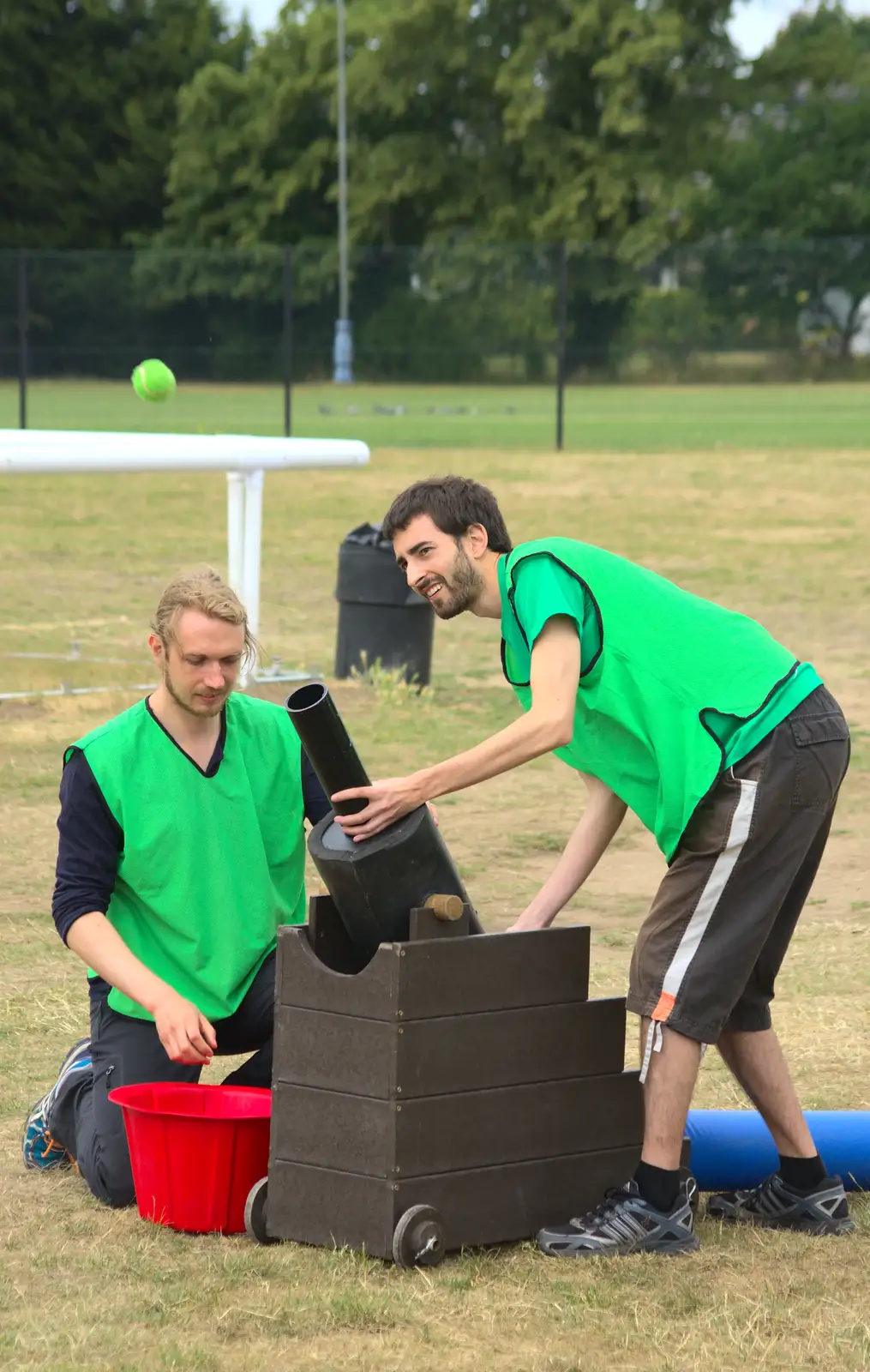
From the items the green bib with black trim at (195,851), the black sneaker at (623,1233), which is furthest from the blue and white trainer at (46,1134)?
the black sneaker at (623,1233)

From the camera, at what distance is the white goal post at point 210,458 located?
840 cm

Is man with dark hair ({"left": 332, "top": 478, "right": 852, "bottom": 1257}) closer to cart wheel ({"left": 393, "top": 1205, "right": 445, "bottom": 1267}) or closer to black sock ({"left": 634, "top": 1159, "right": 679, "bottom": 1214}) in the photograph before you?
black sock ({"left": 634, "top": 1159, "right": 679, "bottom": 1214})

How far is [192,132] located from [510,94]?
864 centimetres

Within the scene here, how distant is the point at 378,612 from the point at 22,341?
1619 cm

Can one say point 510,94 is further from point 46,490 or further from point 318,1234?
point 318,1234

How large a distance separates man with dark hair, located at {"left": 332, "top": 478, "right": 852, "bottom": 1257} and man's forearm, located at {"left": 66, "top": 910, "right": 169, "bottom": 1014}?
1.68 feet

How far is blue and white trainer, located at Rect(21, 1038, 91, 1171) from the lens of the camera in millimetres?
4125

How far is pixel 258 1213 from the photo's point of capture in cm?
367

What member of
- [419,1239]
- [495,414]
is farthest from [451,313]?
[419,1239]

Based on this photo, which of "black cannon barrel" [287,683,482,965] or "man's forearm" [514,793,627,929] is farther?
"man's forearm" [514,793,627,929]

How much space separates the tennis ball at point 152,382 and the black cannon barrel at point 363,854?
330 inches

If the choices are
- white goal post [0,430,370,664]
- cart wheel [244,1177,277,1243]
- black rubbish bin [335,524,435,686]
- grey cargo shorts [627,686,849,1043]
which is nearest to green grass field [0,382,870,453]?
black rubbish bin [335,524,435,686]

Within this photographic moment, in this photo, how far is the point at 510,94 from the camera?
5122 cm

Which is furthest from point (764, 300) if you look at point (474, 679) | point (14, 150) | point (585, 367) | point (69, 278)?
point (14, 150)
